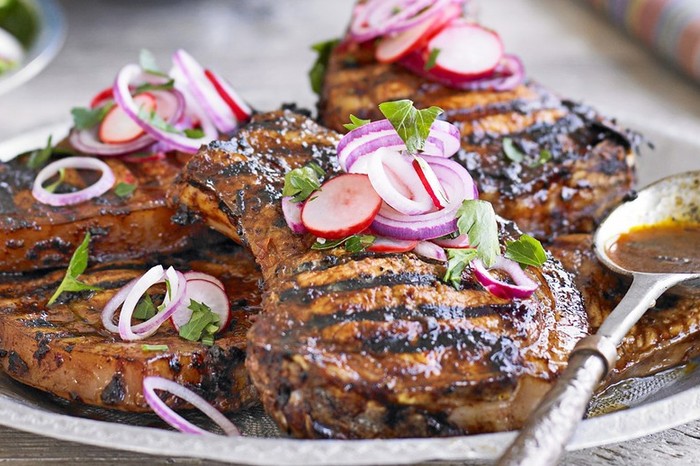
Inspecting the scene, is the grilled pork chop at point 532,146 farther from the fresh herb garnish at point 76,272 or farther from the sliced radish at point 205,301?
the fresh herb garnish at point 76,272

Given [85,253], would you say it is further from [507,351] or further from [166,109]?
[507,351]

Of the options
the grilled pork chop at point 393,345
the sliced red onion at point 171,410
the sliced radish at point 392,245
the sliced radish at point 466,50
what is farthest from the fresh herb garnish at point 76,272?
the sliced radish at point 466,50

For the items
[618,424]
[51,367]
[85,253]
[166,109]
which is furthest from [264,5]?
[618,424]

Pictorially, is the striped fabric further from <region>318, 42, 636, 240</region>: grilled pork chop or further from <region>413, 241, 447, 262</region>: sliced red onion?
<region>413, 241, 447, 262</region>: sliced red onion

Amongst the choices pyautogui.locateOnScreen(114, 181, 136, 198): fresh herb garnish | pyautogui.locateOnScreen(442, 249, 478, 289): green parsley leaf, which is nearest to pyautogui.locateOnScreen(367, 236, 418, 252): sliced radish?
pyautogui.locateOnScreen(442, 249, 478, 289): green parsley leaf

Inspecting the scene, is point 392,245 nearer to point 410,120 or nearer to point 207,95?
point 410,120

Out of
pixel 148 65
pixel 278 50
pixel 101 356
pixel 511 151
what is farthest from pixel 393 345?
pixel 278 50
